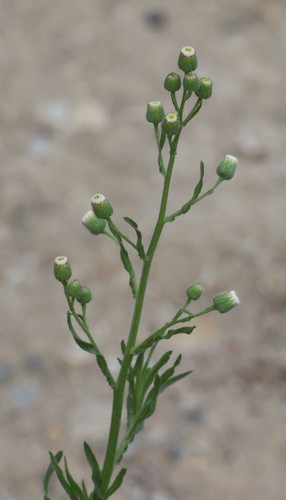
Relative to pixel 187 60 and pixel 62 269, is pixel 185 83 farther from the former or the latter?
pixel 62 269

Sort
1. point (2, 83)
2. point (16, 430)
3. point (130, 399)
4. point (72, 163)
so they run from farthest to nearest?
point (2, 83) < point (72, 163) < point (16, 430) < point (130, 399)

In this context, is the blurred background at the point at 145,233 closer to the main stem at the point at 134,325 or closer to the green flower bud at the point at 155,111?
the main stem at the point at 134,325

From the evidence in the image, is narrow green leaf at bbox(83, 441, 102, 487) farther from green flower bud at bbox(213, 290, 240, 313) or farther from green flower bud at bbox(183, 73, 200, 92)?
green flower bud at bbox(183, 73, 200, 92)

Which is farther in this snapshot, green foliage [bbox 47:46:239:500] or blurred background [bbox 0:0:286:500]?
blurred background [bbox 0:0:286:500]

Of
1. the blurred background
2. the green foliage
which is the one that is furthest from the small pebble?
the green foliage

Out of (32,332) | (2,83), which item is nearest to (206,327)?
(32,332)

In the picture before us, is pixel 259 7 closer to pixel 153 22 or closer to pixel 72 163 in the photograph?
pixel 153 22
